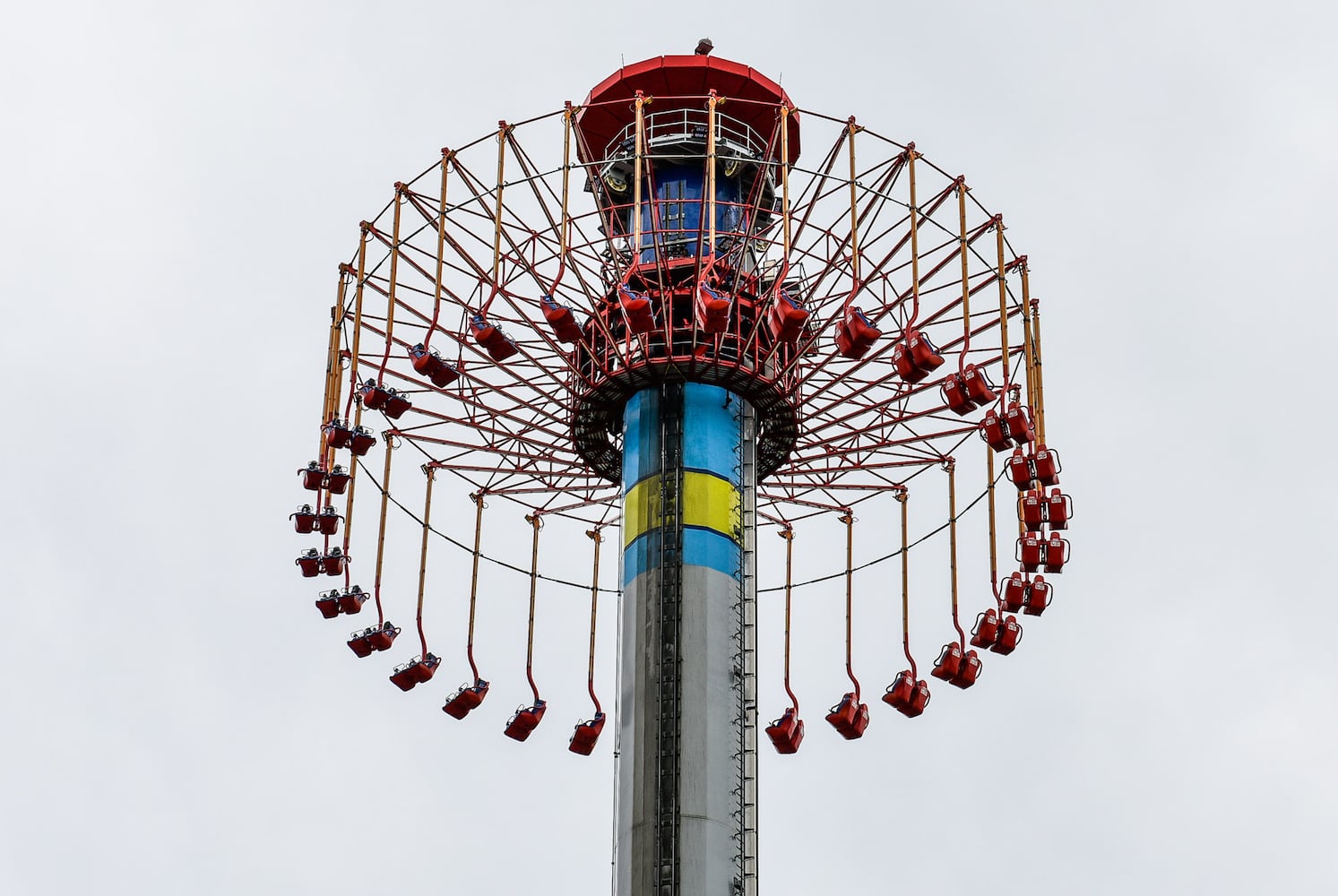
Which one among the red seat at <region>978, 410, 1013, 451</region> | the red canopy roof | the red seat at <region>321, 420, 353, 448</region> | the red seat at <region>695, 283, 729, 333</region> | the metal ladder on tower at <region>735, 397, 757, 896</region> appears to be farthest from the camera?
the red canopy roof

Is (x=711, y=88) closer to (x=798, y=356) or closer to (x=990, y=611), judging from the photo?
(x=798, y=356)

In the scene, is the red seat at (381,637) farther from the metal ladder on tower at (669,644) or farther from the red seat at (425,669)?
the metal ladder on tower at (669,644)

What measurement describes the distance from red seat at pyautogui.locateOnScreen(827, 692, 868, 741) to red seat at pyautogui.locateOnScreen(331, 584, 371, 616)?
15803 millimetres

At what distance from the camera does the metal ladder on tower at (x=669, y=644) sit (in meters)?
73.6

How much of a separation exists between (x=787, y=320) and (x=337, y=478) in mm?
16207

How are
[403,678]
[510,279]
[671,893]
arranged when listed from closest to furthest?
[671,893], [510,279], [403,678]

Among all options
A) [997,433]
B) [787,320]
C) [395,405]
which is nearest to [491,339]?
[395,405]

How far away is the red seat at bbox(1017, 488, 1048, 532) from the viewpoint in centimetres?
7938

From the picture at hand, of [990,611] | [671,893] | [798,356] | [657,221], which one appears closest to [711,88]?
[657,221]

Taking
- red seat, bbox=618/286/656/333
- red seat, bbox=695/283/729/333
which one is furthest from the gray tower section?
red seat, bbox=618/286/656/333

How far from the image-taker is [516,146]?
7981 centimetres

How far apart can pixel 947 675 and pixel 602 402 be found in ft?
46.9

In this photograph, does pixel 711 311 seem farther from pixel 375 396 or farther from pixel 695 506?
pixel 375 396

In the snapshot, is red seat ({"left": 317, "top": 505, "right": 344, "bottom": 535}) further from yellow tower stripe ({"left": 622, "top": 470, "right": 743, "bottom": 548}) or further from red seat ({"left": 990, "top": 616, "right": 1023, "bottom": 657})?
red seat ({"left": 990, "top": 616, "right": 1023, "bottom": 657})
